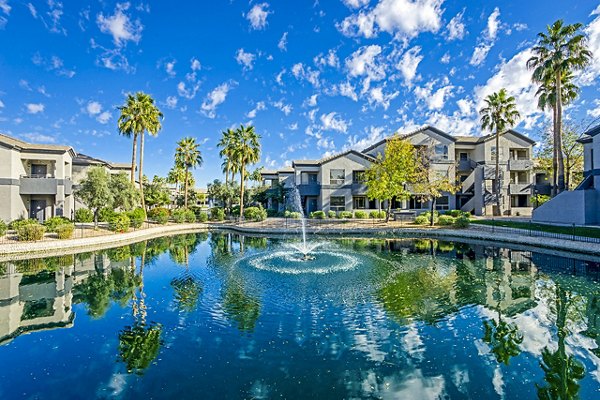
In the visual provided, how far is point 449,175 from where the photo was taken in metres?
39.8

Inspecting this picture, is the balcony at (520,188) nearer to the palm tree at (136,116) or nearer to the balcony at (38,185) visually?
the palm tree at (136,116)

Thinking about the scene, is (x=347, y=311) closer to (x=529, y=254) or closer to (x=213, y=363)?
(x=213, y=363)

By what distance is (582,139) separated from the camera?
2938 cm

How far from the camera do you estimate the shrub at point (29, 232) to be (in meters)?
21.2

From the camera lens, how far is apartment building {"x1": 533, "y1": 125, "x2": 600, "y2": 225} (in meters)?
24.9

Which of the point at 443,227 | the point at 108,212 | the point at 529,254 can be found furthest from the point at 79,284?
the point at 443,227

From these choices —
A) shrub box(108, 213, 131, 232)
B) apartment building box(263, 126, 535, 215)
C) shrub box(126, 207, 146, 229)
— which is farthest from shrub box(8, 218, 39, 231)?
apartment building box(263, 126, 535, 215)

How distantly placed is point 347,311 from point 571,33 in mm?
33599

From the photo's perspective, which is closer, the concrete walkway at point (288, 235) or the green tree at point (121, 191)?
the concrete walkway at point (288, 235)

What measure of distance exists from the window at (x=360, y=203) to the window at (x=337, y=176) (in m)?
3.10

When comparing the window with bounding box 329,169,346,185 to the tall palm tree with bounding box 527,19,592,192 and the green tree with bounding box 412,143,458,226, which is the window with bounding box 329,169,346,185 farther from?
the tall palm tree with bounding box 527,19,592,192

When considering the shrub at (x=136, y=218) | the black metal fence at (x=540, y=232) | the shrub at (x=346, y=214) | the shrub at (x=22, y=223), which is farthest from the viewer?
the shrub at (x=346, y=214)

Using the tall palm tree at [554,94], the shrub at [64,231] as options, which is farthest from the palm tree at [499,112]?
the shrub at [64,231]

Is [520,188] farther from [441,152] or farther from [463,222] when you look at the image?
[463,222]
